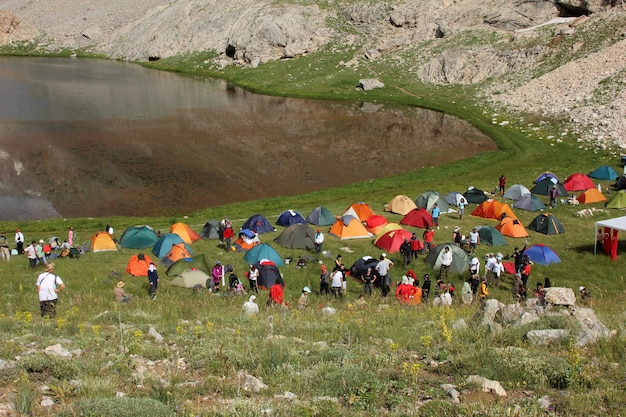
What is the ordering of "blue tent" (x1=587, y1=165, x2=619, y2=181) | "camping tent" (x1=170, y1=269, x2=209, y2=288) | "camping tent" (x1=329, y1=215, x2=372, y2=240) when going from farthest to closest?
"blue tent" (x1=587, y1=165, x2=619, y2=181) → "camping tent" (x1=329, y1=215, x2=372, y2=240) → "camping tent" (x1=170, y1=269, x2=209, y2=288)

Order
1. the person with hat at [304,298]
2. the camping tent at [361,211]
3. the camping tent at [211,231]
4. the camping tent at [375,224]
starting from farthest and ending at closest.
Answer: the camping tent at [361,211], the camping tent at [375,224], the camping tent at [211,231], the person with hat at [304,298]

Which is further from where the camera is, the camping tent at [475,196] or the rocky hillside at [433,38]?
the rocky hillside at [433,38]

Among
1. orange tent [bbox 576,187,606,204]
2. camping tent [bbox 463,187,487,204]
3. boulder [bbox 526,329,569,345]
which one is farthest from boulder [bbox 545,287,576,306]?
orange tent [bbox 576,187,606,204]

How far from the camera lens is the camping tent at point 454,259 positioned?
27.1 m

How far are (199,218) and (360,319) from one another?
74.1 ft

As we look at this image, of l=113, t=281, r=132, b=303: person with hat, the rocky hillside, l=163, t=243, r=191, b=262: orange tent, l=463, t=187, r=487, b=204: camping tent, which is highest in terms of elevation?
the rocky hillside

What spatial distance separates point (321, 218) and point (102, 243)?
1173cm

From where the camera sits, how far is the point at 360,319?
1609cm

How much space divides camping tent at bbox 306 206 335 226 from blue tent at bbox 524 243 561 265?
10.8 metres

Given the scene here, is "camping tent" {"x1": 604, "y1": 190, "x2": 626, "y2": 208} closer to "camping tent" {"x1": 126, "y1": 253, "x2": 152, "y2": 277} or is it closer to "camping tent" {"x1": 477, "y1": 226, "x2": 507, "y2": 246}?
"camping tent" {"x1": 477, "y1": 226, "x2": 507, "y2": 246}

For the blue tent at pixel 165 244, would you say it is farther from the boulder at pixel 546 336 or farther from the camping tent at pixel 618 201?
the camping tent at pixel 618 201

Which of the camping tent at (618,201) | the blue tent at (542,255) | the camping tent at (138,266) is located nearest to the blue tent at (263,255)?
the camping tent at (138,266)

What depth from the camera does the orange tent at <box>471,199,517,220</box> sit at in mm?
34500

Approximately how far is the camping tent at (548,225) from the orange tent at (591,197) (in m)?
6.05
